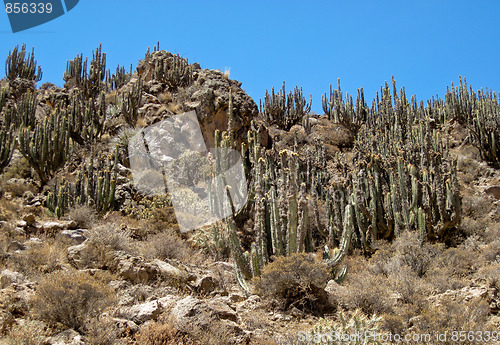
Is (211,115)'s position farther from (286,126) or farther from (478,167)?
(478,167)


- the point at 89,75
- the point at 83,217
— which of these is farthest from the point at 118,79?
the point at 83,217

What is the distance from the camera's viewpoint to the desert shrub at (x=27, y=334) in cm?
435

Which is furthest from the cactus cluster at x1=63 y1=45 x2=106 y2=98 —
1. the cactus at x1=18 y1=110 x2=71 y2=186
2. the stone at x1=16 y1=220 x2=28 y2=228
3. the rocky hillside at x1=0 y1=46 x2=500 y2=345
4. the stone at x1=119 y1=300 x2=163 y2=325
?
the stone at x1=119 y1=300 x2=163 y2=325

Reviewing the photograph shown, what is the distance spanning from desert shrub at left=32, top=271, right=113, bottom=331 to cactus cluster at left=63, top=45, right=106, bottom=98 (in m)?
17.0

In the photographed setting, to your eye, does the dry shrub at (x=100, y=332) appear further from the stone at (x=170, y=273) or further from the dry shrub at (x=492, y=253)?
the dry shrub at (x=492, y=253)

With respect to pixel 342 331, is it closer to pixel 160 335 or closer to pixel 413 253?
pixel 160 335

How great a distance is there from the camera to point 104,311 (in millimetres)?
5496

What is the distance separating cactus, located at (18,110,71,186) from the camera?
13117mm

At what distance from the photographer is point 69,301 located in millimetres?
5188

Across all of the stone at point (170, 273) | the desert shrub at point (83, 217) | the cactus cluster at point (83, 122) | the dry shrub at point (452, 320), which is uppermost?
the cactus cluster at point (83, 122)

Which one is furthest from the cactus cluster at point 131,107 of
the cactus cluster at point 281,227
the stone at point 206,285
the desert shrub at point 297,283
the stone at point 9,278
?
the desert shrub at point 297,283

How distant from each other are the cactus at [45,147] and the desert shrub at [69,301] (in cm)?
880

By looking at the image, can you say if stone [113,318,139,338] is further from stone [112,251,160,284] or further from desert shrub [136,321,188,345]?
stone [112,251,160,284]

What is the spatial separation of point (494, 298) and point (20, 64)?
2633 cm
